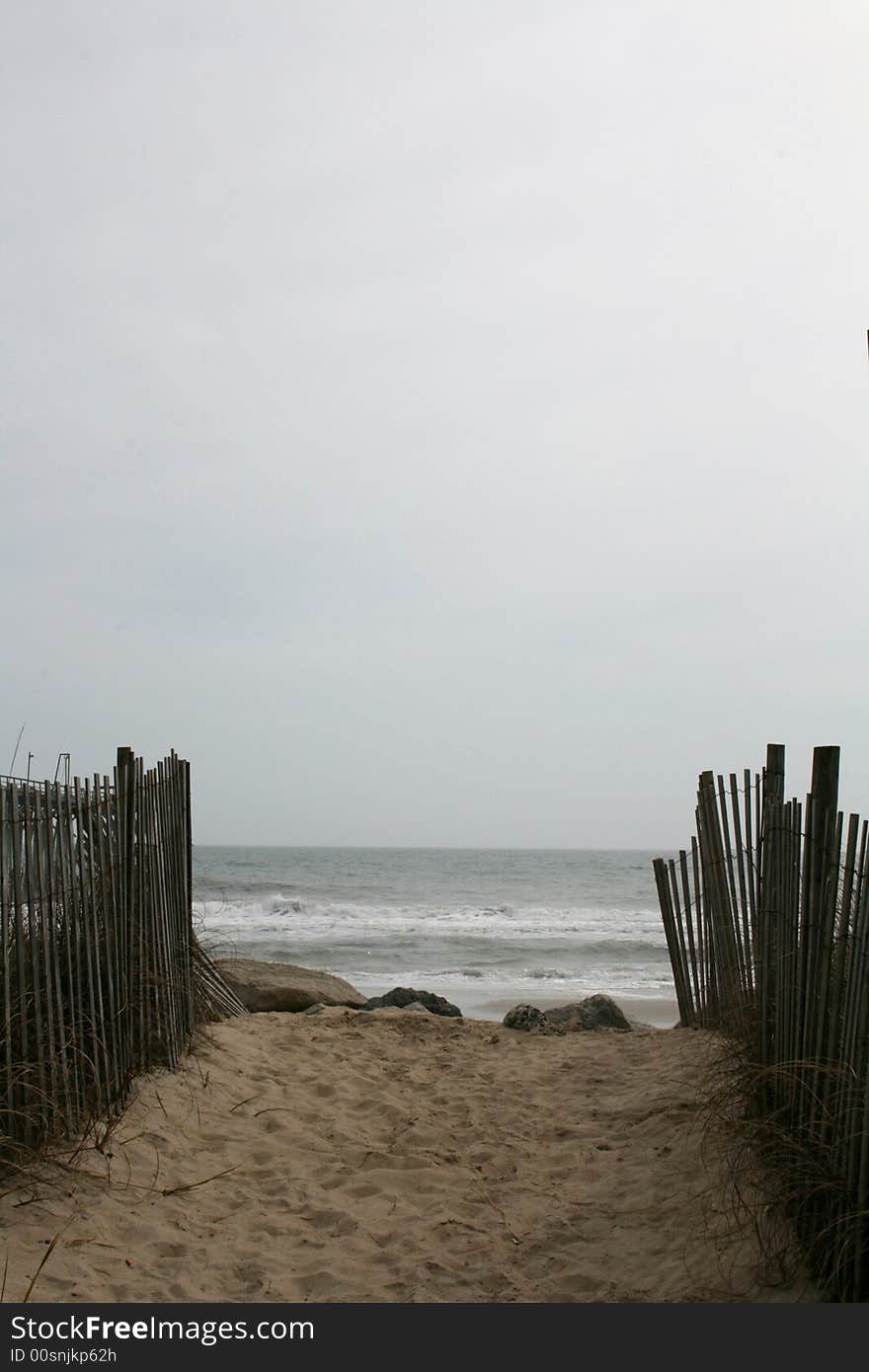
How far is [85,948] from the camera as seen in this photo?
459 centimetres

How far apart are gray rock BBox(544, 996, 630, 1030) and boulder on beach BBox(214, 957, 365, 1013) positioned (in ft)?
6.29

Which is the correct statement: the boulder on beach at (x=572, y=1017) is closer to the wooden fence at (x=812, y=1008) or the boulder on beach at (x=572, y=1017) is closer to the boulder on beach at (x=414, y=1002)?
the boulder on beach at (x=414, y=1002)

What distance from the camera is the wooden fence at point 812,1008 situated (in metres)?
3.10

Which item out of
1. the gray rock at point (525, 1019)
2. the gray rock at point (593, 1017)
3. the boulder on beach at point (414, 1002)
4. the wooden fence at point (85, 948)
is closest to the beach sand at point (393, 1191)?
the wooden fence at point (85, 948)

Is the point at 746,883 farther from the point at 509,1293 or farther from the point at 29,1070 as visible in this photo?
the point at 29,1070

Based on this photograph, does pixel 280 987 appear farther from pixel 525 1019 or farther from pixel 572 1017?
pixel 572 1017

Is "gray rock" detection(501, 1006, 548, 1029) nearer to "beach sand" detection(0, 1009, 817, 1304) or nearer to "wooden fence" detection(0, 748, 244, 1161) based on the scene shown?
"beach sand" detection(0, 1009, 817, 1304)

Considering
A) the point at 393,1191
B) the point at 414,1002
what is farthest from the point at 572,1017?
the point at 393,1191

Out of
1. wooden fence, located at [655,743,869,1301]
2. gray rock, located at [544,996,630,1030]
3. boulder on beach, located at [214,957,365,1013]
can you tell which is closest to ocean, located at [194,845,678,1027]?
boulder on beach, located at [214,957,365,1013]

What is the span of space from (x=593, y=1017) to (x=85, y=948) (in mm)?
4936

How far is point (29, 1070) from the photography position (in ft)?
13.0

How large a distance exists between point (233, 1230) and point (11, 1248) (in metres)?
0.90

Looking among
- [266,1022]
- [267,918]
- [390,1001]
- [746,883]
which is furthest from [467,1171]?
[267,918]

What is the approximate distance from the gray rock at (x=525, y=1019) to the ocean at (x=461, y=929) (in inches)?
87.1
